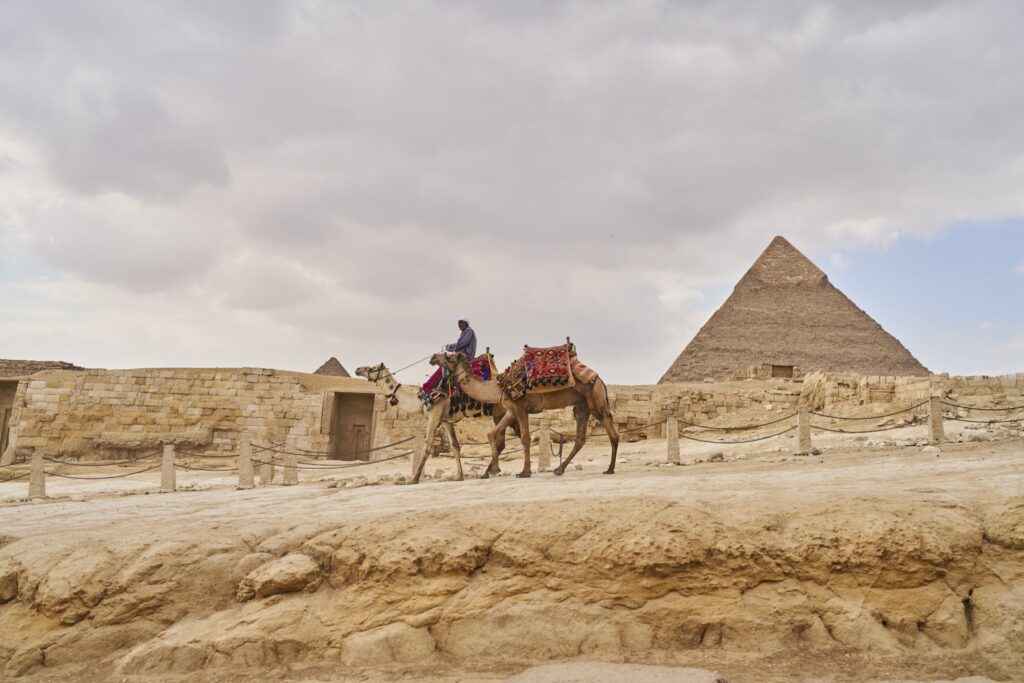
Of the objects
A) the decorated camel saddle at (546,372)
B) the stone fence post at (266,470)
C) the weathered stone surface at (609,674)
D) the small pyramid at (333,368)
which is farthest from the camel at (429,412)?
the small pyramid at (333,368)

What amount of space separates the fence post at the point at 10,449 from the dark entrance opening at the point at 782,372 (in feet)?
103

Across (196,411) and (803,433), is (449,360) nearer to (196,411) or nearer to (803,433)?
(803,433)

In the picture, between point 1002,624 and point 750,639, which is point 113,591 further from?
point 1002,624

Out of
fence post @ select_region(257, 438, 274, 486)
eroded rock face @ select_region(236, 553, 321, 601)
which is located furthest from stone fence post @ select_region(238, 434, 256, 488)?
eroded rock face @ select_region(236, 553, 321, 601)

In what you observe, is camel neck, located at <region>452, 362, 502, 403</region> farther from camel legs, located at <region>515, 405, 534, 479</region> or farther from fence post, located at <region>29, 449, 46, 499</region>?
fence post, located at <region>29, 449, 46, 499</region>

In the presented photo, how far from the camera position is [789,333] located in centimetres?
7612

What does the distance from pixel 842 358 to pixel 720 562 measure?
246 ft

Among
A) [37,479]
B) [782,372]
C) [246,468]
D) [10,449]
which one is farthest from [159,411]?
[782,372]

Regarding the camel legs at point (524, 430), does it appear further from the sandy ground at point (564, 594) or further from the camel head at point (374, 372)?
the sandy ground at point (564, 594)

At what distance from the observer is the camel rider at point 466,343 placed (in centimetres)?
979

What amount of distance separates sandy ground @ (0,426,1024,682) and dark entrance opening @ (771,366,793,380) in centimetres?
3481

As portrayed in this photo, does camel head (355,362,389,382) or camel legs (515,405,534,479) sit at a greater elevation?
camel head (355,362,389,382)

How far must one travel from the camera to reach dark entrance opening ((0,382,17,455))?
19.1 m

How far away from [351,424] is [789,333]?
65.3 metres
